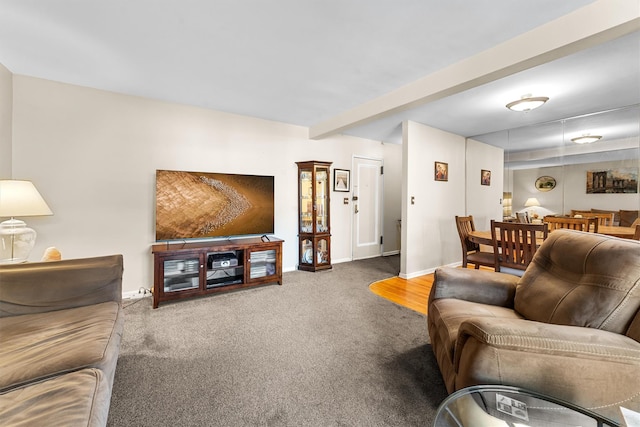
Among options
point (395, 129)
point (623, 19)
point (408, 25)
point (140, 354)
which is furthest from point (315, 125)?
point (140, 354)

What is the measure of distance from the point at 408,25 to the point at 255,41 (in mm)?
1159

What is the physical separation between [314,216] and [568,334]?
11.2 feet

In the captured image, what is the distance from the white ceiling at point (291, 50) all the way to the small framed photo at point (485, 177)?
1600 mm

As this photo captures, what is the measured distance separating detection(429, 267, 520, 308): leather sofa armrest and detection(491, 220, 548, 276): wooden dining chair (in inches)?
41.0

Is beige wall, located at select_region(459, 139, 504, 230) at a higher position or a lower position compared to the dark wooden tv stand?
higher

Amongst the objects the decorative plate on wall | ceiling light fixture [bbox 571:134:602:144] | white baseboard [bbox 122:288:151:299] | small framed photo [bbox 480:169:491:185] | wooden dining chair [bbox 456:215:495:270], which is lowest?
white baseboard [bbox 122:288:151:299]

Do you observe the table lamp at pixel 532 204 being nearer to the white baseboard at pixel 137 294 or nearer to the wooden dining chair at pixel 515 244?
the wooden dining chair at pixel 515 244

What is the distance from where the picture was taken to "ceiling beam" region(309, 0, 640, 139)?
158 centimetres

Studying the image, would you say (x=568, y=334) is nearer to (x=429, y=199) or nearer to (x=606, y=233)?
(x=606, y=233)

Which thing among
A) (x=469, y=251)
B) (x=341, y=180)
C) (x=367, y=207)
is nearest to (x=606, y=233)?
(x=469, y=251)

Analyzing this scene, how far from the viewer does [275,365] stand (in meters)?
1.79

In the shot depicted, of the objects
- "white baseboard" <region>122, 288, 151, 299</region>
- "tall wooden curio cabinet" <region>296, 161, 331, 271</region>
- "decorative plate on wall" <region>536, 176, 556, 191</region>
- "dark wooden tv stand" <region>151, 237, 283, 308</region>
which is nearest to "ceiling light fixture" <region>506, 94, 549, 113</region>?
"decorative plate on wall" <region>536, 176, 556, 191</region>

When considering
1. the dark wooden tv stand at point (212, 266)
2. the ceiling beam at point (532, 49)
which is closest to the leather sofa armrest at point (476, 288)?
the ceiling beam at point (532, 49)

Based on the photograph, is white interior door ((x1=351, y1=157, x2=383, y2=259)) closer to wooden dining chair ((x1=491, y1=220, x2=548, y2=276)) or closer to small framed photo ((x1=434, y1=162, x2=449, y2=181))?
small framed photo ((x1=434, y1=162, x2=449, y2=181))
